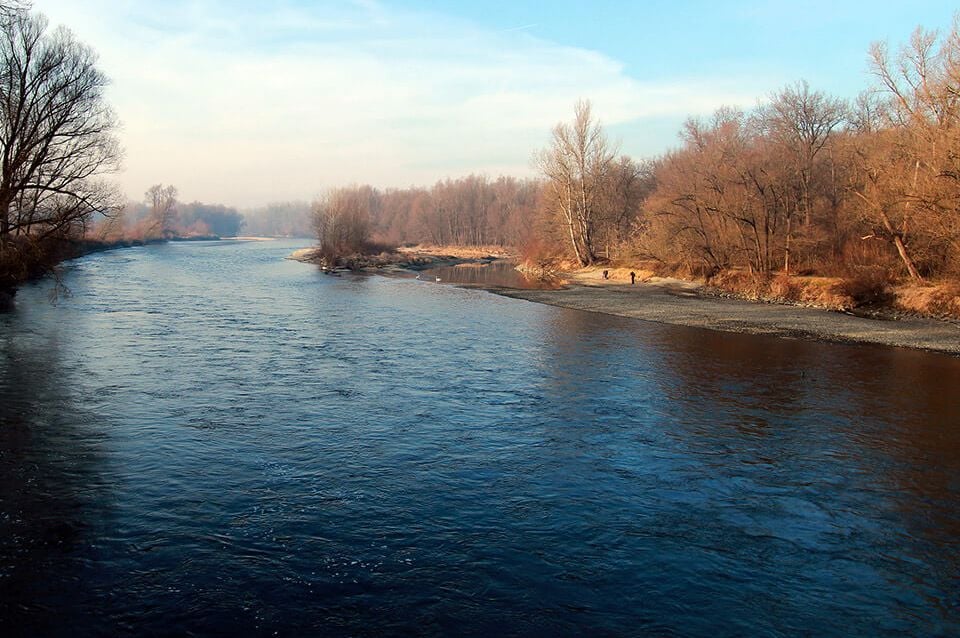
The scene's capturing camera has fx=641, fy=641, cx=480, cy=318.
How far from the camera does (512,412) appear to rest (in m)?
14.2

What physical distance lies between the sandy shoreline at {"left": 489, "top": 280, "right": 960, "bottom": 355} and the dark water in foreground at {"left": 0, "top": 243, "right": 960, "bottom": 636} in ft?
14.7

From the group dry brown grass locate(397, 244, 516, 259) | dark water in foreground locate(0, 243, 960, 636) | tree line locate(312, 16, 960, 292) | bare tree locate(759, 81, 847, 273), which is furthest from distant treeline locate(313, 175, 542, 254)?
dark water in foreground locate(0, 243, 960, 636)

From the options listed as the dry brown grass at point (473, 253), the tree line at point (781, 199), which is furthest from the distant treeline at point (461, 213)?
the tree line at point (781, 199)

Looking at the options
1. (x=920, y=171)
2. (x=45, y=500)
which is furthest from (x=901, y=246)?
(x=45, y=500)

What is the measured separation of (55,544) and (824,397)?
622 inches

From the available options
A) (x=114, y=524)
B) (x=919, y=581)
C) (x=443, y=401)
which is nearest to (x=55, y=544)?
(x=114, y=524)

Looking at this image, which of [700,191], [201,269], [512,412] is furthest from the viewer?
[201,269]

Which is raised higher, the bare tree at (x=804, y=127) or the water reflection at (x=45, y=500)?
the bare tree at (x=804, y=127)

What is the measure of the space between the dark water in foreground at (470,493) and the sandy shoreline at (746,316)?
4.47m

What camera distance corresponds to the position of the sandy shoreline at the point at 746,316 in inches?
944

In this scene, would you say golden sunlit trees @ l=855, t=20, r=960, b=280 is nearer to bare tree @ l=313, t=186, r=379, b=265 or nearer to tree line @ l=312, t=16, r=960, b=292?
tree line @ l=312, t=16, r=960, b=292

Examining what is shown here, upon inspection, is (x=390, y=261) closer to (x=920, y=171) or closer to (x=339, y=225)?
(x=339, y=225)

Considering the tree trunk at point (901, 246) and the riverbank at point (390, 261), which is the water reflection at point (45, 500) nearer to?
the tree trunk at point (901, 246)

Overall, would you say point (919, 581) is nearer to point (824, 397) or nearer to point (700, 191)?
point (824, 397)
